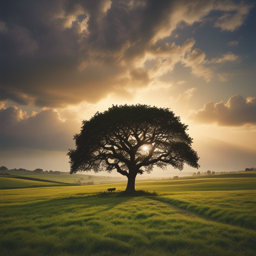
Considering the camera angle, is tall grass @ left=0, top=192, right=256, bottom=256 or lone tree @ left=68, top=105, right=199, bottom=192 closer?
tall grass @ left=0, top=192, right=256, bottom=256

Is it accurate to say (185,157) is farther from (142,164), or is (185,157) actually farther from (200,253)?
(200,253)

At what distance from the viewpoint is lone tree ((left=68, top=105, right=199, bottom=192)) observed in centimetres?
2947

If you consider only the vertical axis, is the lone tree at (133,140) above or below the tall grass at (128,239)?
above

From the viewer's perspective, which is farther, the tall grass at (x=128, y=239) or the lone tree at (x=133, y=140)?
the lone tree at (x=133, y=140)

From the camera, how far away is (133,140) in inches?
1316

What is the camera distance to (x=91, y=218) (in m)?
11.8

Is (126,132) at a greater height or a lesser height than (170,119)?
lesser

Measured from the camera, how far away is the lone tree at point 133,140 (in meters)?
29.5

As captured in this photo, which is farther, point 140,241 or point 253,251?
point 140,241

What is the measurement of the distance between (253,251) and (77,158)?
2779 cm

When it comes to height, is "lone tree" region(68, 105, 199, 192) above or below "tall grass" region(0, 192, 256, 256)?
above

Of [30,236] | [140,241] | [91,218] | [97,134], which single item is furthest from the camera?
[97,134]

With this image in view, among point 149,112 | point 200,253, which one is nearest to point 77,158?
point 149,112

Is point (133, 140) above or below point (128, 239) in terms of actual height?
above
